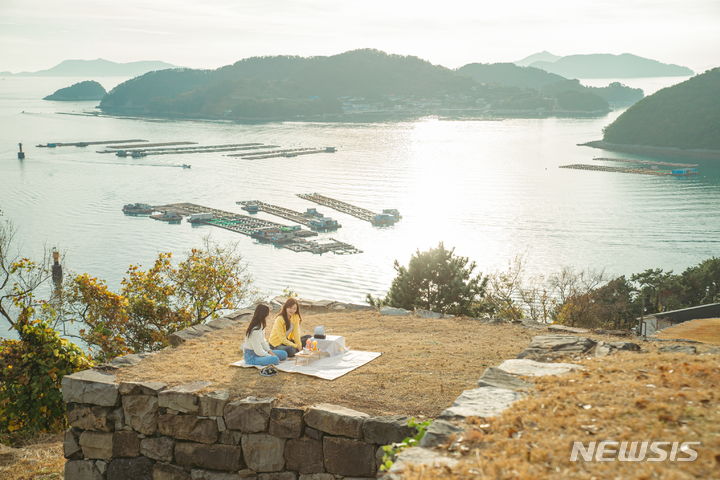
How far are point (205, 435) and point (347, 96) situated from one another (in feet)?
560

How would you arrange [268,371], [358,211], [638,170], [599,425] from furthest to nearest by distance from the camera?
[638,170], [358,211], [268,371], [599,425]

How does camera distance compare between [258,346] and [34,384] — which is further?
[34,384]

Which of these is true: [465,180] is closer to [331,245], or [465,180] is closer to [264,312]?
[331,245]

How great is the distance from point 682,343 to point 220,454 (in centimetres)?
553

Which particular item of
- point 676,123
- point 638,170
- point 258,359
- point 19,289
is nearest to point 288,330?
point 258,359

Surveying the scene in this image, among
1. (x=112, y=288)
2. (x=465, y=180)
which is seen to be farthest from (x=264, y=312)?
(x=465, y=180)

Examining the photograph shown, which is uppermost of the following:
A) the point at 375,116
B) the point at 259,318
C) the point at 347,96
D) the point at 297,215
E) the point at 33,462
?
the point at 347,96

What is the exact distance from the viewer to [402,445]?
16.2 ft

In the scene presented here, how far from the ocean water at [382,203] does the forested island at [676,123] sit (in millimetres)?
7399

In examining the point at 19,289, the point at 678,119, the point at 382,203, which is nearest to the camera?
the point at 19,289

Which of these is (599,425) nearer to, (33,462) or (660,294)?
(33,462)

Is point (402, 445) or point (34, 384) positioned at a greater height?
point (402, 445)

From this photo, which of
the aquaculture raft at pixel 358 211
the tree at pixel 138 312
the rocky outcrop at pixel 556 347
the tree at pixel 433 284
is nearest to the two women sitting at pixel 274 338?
the rocky outcrop at pixel 556 347

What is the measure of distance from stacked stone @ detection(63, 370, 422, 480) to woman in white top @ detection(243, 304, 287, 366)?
2.56 feet
